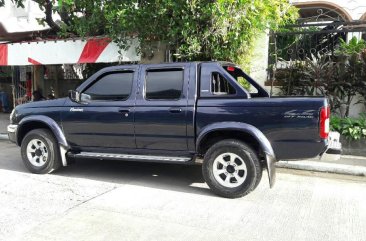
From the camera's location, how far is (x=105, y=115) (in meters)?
5.78

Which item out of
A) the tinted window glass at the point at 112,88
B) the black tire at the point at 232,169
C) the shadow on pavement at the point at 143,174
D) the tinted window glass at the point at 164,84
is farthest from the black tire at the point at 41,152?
the black tire at the point at 232,169

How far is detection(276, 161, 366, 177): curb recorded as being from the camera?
264 inches

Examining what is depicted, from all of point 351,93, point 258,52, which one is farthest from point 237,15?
point 351,93

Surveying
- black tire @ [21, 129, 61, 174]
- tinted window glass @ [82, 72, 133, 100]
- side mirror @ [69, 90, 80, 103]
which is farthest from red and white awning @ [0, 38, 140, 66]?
black tire @ [21, 129, 61, 174]

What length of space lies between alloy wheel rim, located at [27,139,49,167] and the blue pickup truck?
0.05 ft

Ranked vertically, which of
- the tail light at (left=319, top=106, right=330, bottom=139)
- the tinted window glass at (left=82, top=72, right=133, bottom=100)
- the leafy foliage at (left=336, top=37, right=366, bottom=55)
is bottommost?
the tail light at (left=319, top=106, right=330, bottom=139)

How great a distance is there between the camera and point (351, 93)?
8594 millimetres

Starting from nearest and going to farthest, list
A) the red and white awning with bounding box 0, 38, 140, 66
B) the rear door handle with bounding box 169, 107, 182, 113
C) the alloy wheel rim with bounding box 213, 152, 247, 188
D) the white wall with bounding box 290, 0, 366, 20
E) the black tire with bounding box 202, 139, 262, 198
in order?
the black tire with bounding box 202, 139, 262, 198
the alloy wheel rim with bounding box 213, 152, 247, 188
the rear door handle with bounding box 169, 107, 182, 113
the red and white awning with bounding box 0, 38, 140, 66
the white wall with bounding box 290, 0, 366, 20

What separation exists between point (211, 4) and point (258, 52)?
240 cm

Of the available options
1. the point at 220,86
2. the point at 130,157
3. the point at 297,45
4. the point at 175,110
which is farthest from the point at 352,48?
the point at 130,157

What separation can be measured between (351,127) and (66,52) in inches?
287

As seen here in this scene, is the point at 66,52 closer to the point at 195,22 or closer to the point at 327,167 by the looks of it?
the point at 195,22

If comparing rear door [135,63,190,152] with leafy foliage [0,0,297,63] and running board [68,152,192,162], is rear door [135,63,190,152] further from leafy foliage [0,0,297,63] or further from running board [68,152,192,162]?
leafy foliage [0,0,297,63]

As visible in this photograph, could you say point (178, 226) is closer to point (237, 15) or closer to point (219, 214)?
point (219, 214)
